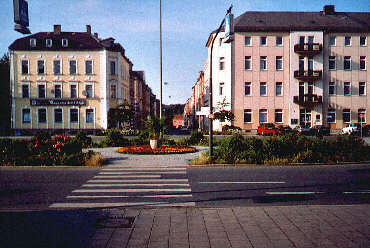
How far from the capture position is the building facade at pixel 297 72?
41281 mm

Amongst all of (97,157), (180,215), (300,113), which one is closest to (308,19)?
(300,113)

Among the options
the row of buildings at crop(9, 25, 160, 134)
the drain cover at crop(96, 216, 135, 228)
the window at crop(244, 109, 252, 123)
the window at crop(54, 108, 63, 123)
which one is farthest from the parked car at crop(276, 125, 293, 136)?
the window at crop(54, 108, 63, 123)

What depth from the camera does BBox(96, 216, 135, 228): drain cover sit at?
5.60 meters

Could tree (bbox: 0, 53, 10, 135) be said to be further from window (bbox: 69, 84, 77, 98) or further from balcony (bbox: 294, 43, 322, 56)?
balcony (bbox: 294, 43, 322, 56)

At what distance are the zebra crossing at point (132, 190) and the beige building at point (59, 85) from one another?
3187cm

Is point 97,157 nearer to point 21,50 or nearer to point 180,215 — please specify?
point 180,215

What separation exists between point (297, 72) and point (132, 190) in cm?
3737

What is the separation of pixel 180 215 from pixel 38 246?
8.78 feet

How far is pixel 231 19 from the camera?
456 inches

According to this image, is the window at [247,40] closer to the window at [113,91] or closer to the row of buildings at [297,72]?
the row of buildings at [297,72]

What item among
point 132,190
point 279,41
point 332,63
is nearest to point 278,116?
point 279,41

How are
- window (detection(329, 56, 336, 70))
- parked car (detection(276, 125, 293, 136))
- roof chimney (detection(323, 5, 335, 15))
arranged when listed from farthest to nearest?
roof chimney (detection(323, 5, 335, 15)) → window (detection(329, 56, 336, 70)) → parked car (detection(276, 125, 293, 136))

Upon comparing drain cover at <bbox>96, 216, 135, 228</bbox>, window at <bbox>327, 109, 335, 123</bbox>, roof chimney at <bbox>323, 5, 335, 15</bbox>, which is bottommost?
drain cover at <bbox>96, 216, 135, 228</bbox>

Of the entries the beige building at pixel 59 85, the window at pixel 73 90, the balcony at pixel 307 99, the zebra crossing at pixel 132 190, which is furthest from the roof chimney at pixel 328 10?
the zebra crossing at pixel 132 190
